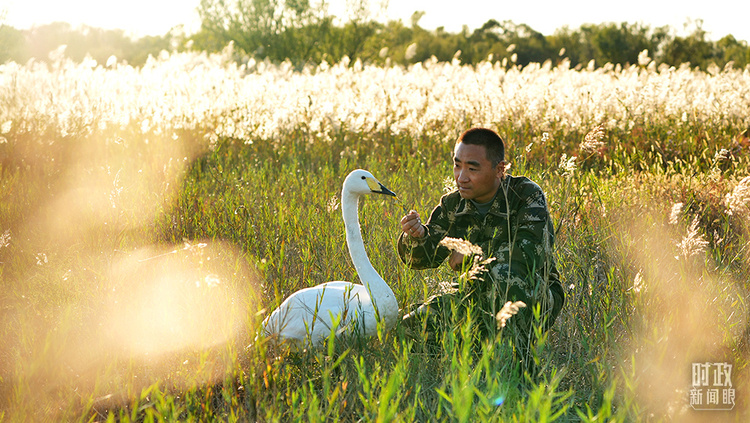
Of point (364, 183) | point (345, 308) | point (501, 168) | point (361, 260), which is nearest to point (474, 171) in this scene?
point (501, 168)

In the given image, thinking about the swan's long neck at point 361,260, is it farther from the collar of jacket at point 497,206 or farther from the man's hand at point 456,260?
the collar of jacket at point 497,206

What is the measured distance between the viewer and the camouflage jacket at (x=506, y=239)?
311cm

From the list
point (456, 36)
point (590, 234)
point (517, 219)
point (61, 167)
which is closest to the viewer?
point (517, 219)

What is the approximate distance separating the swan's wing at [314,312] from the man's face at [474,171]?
803 mm

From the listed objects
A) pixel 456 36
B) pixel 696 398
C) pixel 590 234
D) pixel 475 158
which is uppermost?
pixel 456 36

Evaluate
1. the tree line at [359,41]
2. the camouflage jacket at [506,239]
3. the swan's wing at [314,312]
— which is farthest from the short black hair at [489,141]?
the tree line at [359,41]

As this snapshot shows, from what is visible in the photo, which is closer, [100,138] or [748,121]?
[100,138]

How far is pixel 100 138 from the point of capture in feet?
23.1

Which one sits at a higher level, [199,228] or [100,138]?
[100,138]

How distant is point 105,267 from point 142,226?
648 millimetres

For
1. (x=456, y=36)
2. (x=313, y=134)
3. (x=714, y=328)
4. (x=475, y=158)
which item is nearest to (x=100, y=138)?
(x=313, y=134)

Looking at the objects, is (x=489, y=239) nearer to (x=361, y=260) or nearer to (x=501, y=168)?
(x=501, y=168)

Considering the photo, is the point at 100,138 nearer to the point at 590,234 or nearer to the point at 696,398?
the point at 590,234

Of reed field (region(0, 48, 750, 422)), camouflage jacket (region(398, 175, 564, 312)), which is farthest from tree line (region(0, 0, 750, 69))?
camouflage jacket (region(398, 175, 564, 312))
